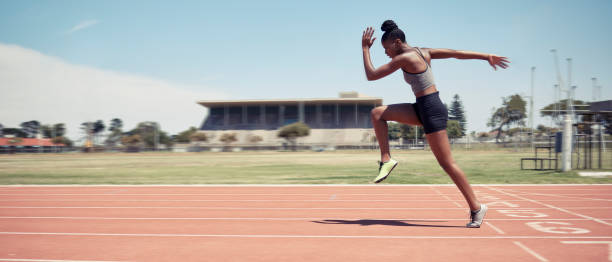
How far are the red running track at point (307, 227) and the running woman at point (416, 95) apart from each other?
0.71 metres

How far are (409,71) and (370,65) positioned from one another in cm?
41

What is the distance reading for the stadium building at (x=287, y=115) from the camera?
89.3 m

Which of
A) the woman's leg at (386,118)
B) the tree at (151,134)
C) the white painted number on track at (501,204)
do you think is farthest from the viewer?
the tree at (151,134)

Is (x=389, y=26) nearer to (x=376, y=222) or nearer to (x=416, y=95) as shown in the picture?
(x=416, y=95)

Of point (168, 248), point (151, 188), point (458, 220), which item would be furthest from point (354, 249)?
point (151, 188)

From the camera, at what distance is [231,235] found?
4438 millimetres

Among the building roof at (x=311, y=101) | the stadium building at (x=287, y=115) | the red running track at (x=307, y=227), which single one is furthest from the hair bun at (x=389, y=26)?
the building roof at (x=311, y=101)

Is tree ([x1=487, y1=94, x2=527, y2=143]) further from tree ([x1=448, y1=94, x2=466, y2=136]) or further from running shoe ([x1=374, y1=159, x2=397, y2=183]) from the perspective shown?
running shoe ([x1=374, y1=159, x2=397, y2=183])

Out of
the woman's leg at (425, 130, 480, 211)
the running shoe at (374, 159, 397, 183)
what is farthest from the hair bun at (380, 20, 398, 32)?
the running shoe at (374, 159, 397, 183)

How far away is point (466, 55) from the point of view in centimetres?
437

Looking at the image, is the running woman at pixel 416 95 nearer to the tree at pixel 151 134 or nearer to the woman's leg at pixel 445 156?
the woman's leg at pixel 445 156

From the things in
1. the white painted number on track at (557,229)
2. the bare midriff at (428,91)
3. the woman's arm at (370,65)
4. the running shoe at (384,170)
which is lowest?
the white painted number on track at (557,229)

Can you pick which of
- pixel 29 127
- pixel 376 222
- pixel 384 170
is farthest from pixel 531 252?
pixel 29 127

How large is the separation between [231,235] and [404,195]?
14.5 ft
